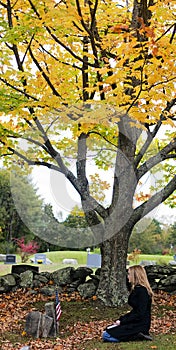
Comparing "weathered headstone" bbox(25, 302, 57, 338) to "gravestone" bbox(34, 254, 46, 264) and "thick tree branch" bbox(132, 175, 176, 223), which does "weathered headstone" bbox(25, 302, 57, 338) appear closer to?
"thick tree branch" bbox(132, 175, 176, 223)

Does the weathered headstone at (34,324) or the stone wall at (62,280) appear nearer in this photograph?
the weathered headstone at (34,324)

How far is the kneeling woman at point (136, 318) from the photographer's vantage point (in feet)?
20.5

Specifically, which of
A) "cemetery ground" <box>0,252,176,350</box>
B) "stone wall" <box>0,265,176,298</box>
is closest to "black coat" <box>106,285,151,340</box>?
"cemetery ground" <box>0,252,176,350</box>

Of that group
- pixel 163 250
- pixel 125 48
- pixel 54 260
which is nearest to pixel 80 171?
pixel 125 48

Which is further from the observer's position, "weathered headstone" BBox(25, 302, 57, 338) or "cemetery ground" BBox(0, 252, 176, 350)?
Result: "weathered headstone" BBox(25, 302, 57, 338)

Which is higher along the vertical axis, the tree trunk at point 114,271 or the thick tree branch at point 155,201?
the thick tree branch at point 155,201

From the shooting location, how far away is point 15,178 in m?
10.4

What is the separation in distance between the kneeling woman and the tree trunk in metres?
2.72

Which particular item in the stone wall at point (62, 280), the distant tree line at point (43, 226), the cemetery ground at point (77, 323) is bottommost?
the cemetery ground at point (77, 323)

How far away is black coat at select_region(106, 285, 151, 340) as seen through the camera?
625 cm

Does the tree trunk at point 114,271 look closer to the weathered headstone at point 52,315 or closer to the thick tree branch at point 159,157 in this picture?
the thick tree branch at point 159,157

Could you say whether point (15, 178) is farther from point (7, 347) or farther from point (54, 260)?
point (54, 260)

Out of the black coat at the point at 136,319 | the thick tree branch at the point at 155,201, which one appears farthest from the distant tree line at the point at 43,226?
the black coat at the point at 136,319

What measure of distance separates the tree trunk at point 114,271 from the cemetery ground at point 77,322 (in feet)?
0.79
